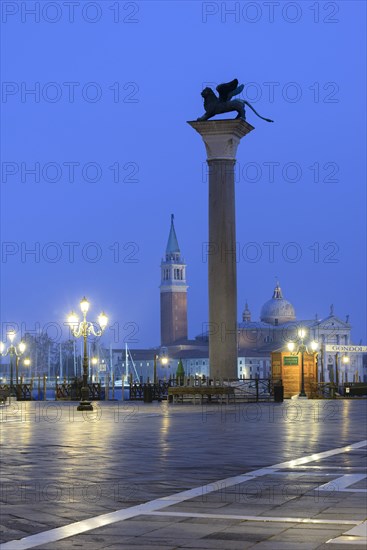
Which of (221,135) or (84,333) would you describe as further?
(221,135)

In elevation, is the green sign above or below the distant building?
below

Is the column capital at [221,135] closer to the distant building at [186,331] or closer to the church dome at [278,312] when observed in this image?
the distant building at [186,331]

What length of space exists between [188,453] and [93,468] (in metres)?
2.57

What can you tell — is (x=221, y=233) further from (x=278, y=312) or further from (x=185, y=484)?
(x=278, y=312)

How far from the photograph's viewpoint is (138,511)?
9289 millimetres

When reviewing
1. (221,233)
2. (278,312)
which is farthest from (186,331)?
(221,233)

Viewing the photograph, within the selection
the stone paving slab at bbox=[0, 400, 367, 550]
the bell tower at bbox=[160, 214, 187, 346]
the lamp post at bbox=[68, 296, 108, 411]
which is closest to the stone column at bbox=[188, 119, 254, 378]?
the lamp post at bbox=[68, 296, 108, 411]

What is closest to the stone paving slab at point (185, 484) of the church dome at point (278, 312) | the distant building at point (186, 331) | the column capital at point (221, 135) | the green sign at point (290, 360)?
the column capital at point (221, 135)

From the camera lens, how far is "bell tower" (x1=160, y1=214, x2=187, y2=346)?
596ft

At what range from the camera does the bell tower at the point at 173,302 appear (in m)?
182

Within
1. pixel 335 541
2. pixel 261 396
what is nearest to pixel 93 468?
pixel 335 541

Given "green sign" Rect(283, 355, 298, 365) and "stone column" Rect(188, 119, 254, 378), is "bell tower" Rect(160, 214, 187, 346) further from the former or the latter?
"stone column" Rect(188, 119, 254, 378)

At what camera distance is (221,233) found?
39.5 meters

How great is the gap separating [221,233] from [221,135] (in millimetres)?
3533
